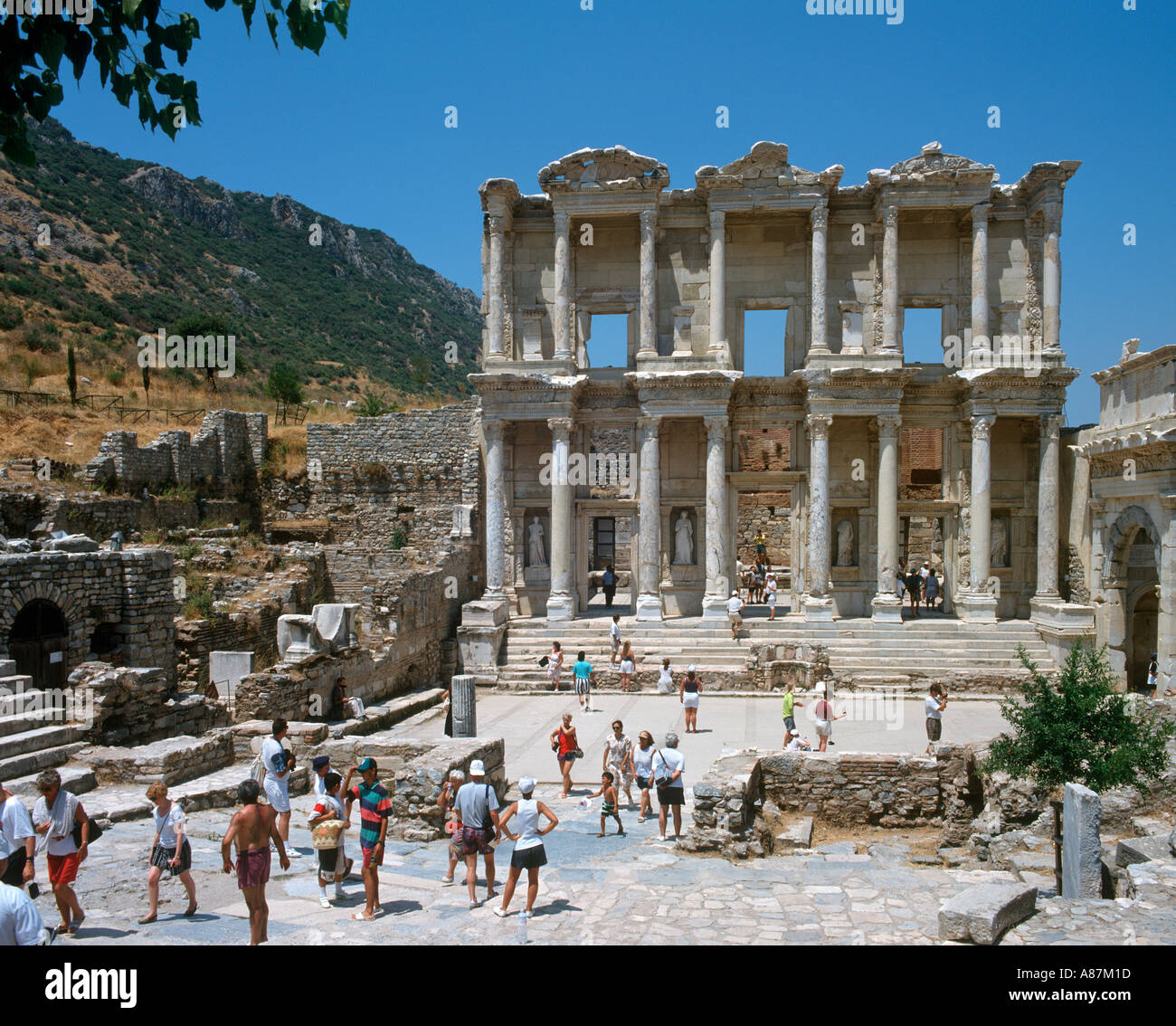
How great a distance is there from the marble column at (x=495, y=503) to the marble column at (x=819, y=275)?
9.22 meters

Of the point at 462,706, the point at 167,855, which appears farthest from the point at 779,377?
the point at 167,855

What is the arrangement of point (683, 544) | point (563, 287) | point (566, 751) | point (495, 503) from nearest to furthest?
point (566, 751) < point (563, 287) < point (495, 503) < point (683, 544)

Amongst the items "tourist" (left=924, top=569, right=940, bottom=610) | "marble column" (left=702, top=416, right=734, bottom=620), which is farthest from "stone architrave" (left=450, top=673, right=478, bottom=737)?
"tourist" (left=924, top=569, right=940, bottom=610)

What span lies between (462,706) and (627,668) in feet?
20.5

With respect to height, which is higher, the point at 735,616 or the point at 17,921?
the point at 17,921

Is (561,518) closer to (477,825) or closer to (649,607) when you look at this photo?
(649,607)

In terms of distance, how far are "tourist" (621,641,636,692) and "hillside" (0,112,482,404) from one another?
87.4 ft

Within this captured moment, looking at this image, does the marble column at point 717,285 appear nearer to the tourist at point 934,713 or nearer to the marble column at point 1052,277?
the marble column at point 1052,277

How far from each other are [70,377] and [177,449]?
7.21 meters

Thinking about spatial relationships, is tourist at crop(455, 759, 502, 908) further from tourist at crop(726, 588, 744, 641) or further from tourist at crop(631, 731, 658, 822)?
tourist at crop(726, 588, 744, 641)

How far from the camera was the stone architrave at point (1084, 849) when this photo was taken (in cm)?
882

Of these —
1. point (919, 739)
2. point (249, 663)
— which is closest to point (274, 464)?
point (249, 663)

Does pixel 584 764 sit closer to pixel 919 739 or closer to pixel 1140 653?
pixel 919 739

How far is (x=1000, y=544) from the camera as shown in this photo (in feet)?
87.5
